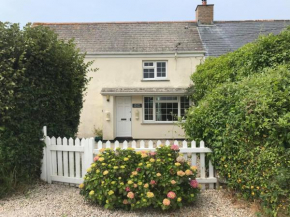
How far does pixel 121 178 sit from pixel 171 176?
2.61 feet

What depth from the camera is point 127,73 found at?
12992 mm

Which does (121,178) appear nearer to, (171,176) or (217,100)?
(171,176)

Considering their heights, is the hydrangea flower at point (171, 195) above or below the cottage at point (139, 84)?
Result: below

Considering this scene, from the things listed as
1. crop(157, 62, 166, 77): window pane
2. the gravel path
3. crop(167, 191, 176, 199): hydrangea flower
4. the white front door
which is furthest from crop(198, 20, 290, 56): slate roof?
crop(167, 191, 176, 199): hydrangea flower

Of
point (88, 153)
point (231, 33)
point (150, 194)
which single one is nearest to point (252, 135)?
point (150, 194)

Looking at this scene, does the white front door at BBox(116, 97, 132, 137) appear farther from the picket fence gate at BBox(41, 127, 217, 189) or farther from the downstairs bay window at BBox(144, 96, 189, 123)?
the picket fence gate at BBox(41, 127, 217, 189)

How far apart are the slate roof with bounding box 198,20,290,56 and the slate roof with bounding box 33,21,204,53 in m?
0.64

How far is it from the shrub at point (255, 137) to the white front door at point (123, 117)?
8634mm

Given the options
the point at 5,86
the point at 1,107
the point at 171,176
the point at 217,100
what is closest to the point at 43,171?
the point at 1,107

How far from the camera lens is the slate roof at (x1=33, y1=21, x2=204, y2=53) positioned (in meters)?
13.2

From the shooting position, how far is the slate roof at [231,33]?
44.2ft

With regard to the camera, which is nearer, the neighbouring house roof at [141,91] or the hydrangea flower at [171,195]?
the hydrangea flower at [171,195]

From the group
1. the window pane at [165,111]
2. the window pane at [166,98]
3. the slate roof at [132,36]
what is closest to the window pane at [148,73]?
the slate roof at [132,36]

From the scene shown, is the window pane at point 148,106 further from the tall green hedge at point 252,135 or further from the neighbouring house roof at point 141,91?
the tall green hedge at point 252,135
